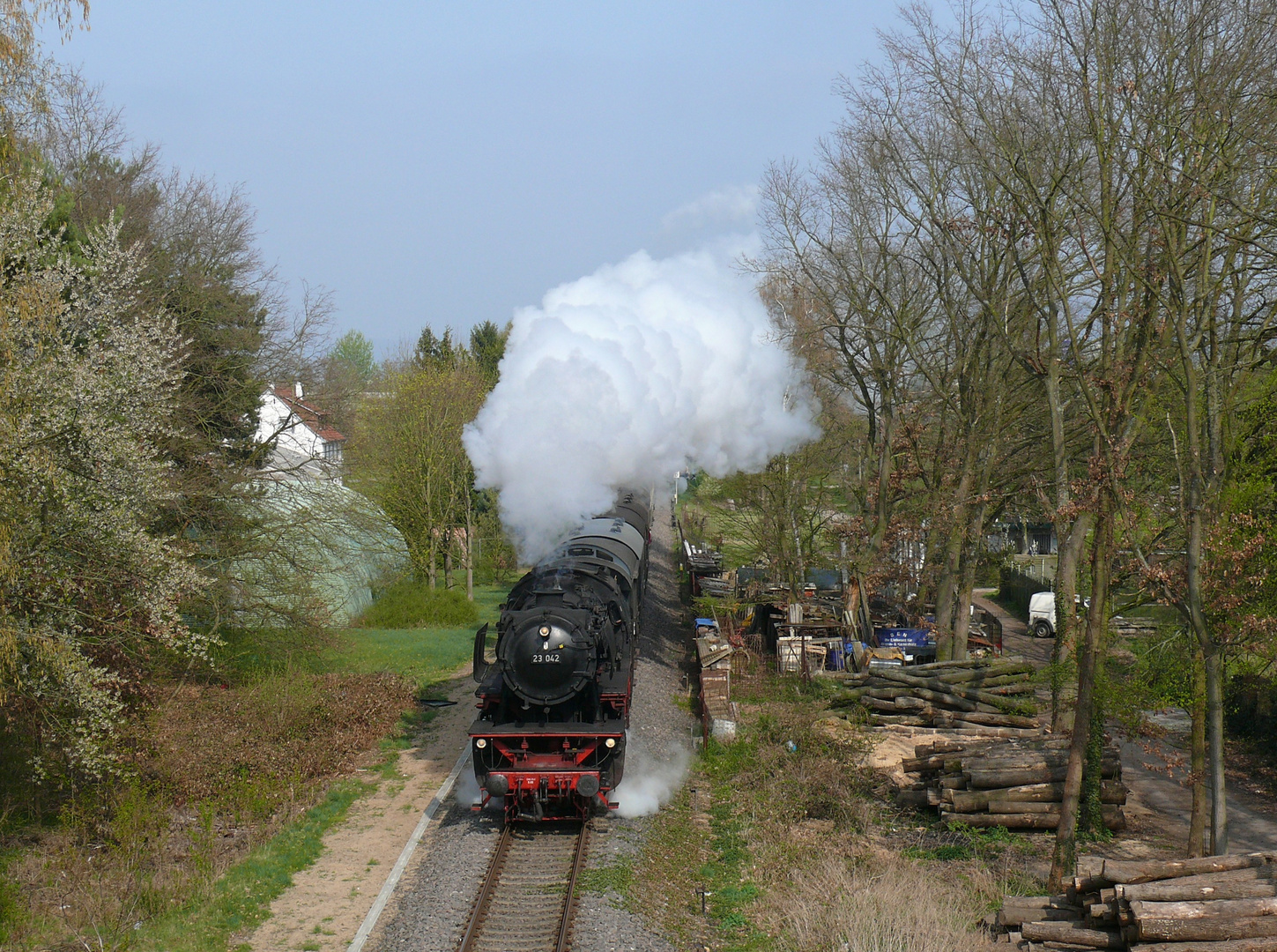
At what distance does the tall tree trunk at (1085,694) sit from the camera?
10789 millimetres

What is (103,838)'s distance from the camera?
1338cm

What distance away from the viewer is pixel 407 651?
86.4 feet

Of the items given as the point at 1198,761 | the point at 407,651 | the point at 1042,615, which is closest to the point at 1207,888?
the point at 1198,761

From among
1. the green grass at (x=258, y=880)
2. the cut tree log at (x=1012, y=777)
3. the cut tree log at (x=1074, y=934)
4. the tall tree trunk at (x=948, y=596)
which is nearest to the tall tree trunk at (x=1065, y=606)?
the cut tree log at (x=1012, y=777)

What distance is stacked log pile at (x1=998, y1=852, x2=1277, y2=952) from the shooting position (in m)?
7.79

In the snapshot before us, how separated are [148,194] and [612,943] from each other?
22.0m

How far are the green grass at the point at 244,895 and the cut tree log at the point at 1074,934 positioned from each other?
745 cm

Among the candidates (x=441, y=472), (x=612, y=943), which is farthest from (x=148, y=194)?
(x=612, y=943)

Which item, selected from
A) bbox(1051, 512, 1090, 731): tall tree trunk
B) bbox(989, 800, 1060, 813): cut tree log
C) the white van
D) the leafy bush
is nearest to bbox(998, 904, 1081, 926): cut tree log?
bbox(989, 800, 1060, 813): cut tree log

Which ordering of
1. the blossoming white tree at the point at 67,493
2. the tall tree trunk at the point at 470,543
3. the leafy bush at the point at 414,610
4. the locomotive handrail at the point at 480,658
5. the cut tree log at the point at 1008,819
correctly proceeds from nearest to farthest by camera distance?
the blossoming white tree at the point at 67,493 → the cut tree log at the point at 1008,819 → the locomotive handrail at the point at 480,658 → the leafy bush at the point at 414,610 → the tall tree trunk at the point at 470,543

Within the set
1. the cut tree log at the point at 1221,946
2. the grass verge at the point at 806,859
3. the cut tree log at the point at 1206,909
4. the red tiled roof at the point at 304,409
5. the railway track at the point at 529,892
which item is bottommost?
the railway track at the point at 529,892

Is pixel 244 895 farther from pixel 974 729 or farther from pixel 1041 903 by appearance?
pixel 974 729

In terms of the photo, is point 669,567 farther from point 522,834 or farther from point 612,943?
point 612,943

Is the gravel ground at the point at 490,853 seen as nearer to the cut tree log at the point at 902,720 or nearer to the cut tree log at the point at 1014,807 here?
the cut tree log at the point at 902,720
